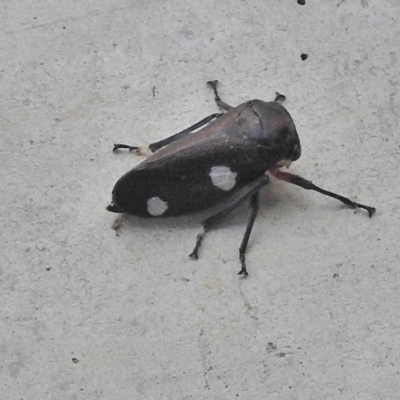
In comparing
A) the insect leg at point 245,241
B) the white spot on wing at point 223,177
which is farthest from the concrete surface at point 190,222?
the white spot on wing at point 223,177

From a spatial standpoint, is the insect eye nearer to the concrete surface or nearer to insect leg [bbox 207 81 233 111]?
the concrete surface

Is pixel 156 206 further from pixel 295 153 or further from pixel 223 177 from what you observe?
pixel 295 153

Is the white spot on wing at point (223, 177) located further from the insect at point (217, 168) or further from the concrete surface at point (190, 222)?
the concrete surface at point (190, 222)

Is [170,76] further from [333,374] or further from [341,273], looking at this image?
[333,374]

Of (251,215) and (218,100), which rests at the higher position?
(218,100)

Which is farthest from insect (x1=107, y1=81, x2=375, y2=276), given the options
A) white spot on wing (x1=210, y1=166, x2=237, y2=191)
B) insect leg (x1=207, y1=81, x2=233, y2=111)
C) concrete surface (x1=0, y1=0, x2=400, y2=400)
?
insect leg (x1=207, y1=81, x2=233, y2=111)

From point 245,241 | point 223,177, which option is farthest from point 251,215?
point 223,177
